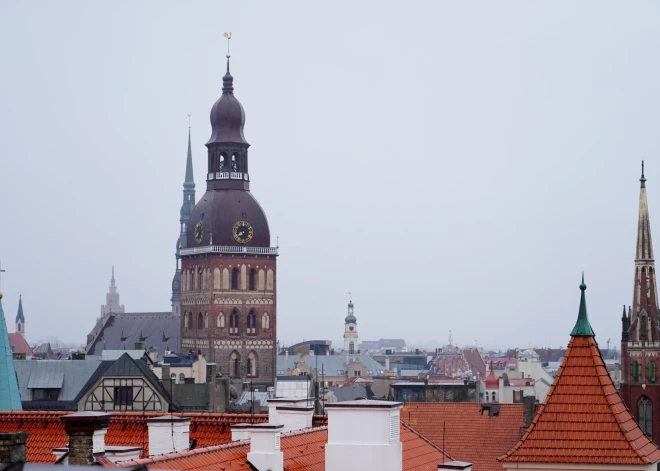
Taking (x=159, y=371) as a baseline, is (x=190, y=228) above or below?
above

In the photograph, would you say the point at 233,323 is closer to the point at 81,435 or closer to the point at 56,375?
the point at 56,375

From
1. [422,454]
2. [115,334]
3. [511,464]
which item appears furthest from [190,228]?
[511,464]

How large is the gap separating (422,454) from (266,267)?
101 metres

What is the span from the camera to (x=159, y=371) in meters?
96.5

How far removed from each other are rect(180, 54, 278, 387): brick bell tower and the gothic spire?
3597 cm

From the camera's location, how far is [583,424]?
824 inches

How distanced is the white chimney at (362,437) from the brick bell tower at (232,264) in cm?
10189

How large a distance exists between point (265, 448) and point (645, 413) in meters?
80.5

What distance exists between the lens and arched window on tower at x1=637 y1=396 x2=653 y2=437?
97412 mm

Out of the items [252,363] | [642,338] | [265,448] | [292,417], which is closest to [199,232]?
[252,363]

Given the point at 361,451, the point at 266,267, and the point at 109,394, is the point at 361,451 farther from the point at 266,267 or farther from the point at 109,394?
the point at 266,267

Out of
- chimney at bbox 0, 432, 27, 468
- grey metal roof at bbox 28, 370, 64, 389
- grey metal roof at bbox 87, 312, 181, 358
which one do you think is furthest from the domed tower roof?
chimney at bbox 0, 432, 27, 468

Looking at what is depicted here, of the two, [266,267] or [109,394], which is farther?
[266,267]

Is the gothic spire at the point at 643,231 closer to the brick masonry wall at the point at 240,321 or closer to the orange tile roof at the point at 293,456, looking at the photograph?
the brick masonry wall at the point at 240,321
